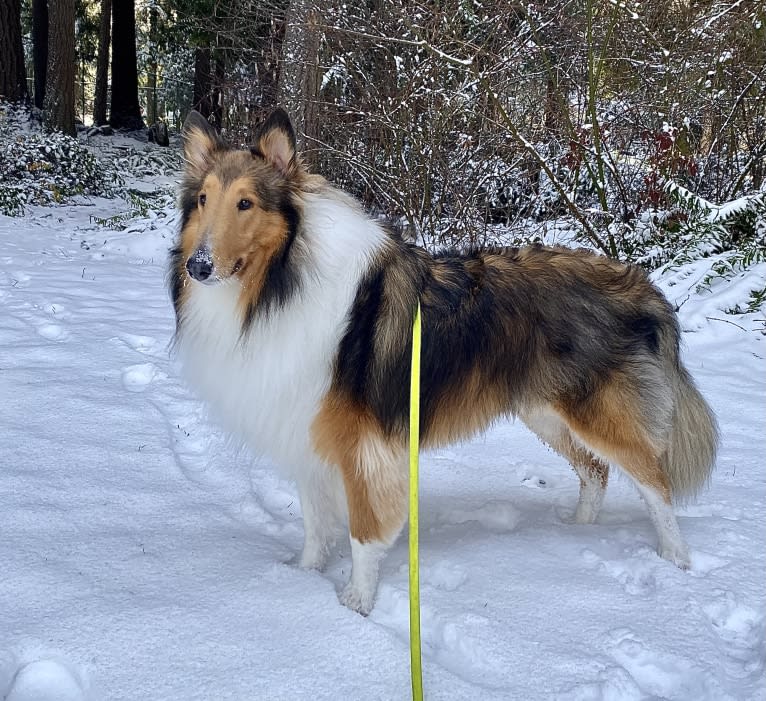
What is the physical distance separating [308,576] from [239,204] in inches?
57.8

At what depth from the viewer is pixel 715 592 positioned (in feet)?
8.88

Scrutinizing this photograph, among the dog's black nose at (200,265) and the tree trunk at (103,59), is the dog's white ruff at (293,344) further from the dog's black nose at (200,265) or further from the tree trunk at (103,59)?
the tree trunk at (103,59)

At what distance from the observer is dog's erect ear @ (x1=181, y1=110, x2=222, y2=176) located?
282 centimetres

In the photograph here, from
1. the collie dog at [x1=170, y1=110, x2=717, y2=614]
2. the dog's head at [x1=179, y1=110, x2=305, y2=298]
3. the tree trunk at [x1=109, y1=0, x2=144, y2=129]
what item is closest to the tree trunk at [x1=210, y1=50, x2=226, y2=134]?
the dog's head at [x1=179, y1=110, x2=305, y2=298]

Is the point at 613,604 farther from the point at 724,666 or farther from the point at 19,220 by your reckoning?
the point at 19,220

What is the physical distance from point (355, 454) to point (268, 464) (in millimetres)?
1199

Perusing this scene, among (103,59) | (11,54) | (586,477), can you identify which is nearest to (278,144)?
(586,477)

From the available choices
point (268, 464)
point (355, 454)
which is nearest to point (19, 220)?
point (268, 464)

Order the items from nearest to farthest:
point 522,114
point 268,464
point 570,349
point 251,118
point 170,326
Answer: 1. point 570,349
2. point 268,464
3. point 170,326
4. point 522,114
5. point 251,118

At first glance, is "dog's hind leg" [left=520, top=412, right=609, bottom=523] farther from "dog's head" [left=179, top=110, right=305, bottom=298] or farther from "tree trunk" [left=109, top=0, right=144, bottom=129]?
"tree trunk" [left=109, top=0, right=144, bottom=129]

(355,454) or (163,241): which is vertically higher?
(355,454)

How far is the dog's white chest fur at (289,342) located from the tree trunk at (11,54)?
48.1 ft

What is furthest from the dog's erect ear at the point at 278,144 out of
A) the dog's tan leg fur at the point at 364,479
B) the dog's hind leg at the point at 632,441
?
the dog's hind leg at the point at 632,441

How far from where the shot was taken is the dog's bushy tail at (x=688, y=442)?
10.3ft
